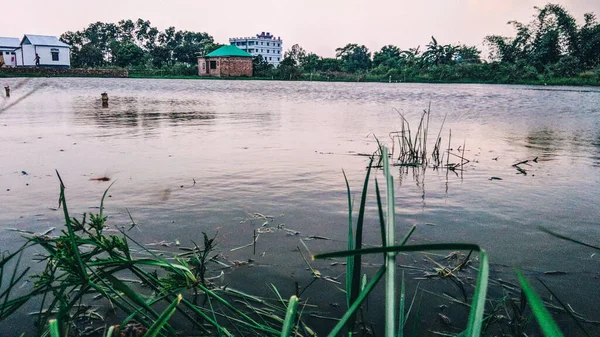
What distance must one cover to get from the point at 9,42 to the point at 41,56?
8054 millimetres

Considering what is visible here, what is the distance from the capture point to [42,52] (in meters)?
58.4

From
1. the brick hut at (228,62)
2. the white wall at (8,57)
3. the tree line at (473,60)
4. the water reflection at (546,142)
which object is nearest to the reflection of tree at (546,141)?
the water reflection at (546,142)

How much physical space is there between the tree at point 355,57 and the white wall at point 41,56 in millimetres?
42639

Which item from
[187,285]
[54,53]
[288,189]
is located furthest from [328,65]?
[187,285]

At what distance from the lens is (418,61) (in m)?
62.3

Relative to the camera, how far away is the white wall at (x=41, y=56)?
58.4 meters

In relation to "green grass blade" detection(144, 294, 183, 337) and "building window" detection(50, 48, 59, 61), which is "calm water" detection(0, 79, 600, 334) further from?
"building window" detection(50, 48, 59, 61)

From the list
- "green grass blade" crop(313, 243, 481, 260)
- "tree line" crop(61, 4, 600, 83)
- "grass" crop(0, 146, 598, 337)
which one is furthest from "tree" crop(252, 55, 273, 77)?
"green grass blade" crop(313, 243, 481, 260)

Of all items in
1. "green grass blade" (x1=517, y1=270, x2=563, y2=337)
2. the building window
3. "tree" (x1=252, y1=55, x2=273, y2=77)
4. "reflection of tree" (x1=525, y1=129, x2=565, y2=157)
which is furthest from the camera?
"tree" (x1=252, y1=55, x2=273, y2=77)

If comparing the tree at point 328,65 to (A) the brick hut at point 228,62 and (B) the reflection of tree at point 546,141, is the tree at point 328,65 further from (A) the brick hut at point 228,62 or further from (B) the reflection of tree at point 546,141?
(B) the reflection of tree at point 546,141

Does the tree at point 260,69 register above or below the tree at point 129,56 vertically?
below

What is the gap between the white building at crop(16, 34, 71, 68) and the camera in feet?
191

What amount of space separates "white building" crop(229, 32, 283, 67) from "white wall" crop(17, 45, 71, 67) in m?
66.0

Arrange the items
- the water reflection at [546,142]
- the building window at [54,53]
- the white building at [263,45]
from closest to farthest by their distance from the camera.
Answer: the water reflection at [546,142] < the building window at [54,53] < the white building at [263,45]
